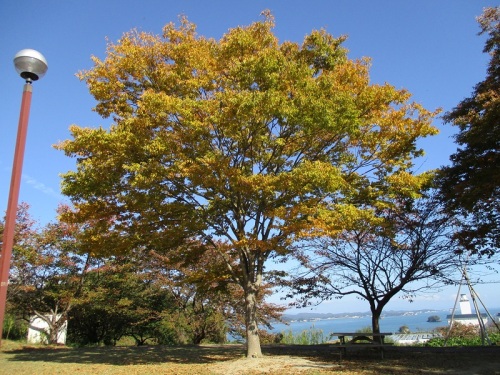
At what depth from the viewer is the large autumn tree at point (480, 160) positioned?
8734 millimetres

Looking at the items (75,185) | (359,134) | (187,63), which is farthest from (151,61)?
(359,134)

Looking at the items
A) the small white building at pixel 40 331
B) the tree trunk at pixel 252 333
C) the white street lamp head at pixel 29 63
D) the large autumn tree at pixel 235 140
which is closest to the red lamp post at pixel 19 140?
the white street lamp head at pixel 29 63

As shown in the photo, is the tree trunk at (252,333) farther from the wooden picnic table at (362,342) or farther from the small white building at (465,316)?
the small white building at (465,316)

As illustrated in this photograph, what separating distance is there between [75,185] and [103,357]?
18.7ft

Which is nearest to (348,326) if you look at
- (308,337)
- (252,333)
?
(308,337)

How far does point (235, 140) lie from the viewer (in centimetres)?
983

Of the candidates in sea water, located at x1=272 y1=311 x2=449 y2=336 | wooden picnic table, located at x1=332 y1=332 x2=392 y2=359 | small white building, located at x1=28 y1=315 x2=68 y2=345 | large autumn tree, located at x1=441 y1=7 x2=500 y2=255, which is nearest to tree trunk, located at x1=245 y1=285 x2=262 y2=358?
wooden picnic table, located at x1=332 y1=332 x2=392 y2=359

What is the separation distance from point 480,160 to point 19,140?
9.82 metres

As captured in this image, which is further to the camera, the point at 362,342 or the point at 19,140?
the point at 362,342

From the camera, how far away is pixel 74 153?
377 inches

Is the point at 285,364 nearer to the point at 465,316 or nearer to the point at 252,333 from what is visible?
the point at 252,333

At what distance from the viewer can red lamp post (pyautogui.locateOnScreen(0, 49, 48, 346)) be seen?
400 centimetres

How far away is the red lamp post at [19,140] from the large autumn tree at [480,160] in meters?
8.74

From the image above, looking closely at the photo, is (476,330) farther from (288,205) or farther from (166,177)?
(166,177)
